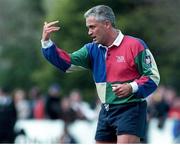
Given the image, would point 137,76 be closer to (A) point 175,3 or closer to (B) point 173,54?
(A) point 175,3

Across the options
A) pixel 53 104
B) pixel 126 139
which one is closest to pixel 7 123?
pixel 53 104

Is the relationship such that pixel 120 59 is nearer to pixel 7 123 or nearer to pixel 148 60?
pixel 148 60

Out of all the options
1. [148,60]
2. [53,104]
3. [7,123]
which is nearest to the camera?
[148,60]

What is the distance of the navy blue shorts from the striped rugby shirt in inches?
2.9

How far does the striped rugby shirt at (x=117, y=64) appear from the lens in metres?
9.14

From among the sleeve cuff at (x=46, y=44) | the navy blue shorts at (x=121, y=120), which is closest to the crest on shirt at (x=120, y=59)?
the navy blue shorts at (x=121, y=120)

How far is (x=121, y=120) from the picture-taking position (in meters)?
9.30

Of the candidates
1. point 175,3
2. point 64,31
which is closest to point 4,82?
point 64,31

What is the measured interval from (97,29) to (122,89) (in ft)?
2.21

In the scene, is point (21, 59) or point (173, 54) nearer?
point (173, 54)

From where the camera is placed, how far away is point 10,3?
48.9 meters

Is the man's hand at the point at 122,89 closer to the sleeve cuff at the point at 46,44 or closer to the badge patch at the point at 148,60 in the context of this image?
the badge patch at the point at 148,60

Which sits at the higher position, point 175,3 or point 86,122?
point 175,3

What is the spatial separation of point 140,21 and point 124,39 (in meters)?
14.9
